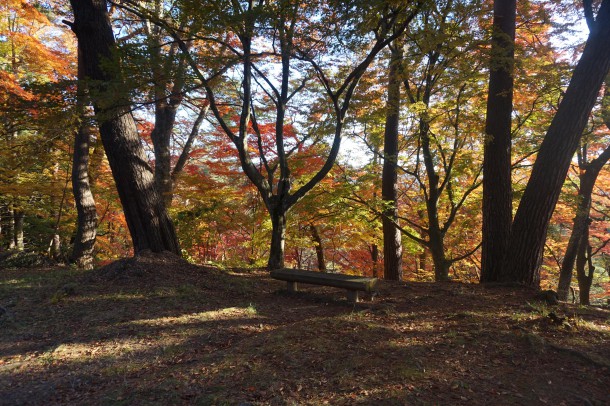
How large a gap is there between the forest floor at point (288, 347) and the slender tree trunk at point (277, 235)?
5.53 ft

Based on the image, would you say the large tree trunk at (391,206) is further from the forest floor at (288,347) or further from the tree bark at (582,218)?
the tree bark at (582,218)

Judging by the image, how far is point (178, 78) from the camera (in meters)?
5.35

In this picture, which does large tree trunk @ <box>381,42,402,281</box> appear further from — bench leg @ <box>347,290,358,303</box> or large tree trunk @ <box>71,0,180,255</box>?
large tree trunk @ <box>71,0,180,255</box>

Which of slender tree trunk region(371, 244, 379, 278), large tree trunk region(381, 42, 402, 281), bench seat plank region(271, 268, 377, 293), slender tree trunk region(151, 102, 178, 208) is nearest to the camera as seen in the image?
bench seat plank region(271, 268, 377, 293)

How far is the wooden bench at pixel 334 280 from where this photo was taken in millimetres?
4773

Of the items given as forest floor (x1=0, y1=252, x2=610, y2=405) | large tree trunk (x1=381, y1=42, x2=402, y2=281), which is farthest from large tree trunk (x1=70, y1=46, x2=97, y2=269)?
large tree trunk (x1=381, y1=42, x2=402, y2=281)

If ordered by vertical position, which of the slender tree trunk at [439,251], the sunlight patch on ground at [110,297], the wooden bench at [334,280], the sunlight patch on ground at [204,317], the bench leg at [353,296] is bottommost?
the sunlight patch on ground at [204,317]

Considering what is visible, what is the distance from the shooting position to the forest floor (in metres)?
2.68

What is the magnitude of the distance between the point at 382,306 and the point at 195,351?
2.57 m

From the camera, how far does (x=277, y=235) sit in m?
7.07

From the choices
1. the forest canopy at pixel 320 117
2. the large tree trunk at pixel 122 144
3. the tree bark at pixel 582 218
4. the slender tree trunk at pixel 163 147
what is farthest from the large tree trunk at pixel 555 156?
the slender tree trunk at pixel 163 147

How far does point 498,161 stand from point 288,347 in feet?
16.2

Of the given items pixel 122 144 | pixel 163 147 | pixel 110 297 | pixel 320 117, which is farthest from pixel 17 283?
pixel 320 117

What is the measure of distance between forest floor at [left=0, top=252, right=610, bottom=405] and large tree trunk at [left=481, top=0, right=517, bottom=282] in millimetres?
793
